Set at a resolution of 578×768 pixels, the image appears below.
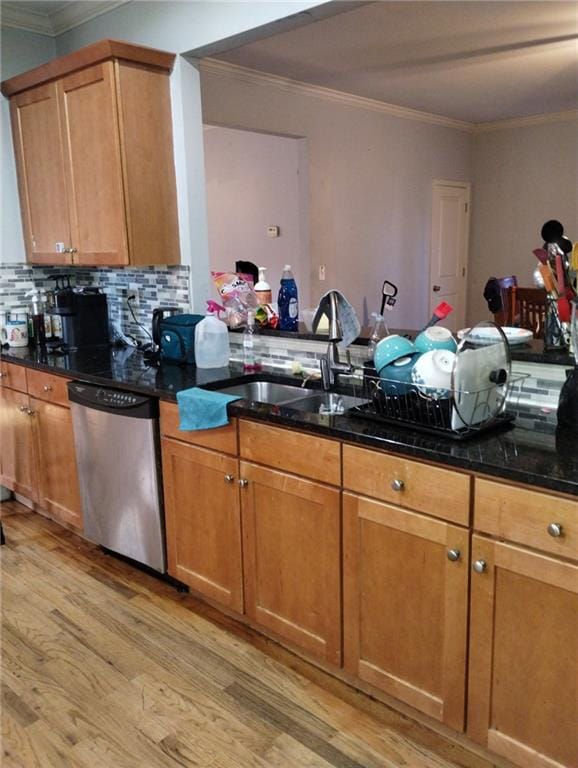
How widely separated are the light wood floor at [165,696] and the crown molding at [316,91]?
9.28 feet

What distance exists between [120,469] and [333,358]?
100 centimetres

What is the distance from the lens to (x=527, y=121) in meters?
6.36

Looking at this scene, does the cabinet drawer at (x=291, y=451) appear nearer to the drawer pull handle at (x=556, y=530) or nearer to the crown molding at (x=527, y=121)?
the drawer pull handle at (x=556, y=530)

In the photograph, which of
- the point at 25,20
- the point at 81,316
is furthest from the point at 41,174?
the point at 25,20

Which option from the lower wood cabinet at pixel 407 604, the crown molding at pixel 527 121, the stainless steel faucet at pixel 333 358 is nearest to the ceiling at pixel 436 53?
the crown molding at pixel 527 121

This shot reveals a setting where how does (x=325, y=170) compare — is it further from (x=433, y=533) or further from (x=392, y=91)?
(x=433, y=533)

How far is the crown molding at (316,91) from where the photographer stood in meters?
4.32

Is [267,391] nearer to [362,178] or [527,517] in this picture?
[527,517]

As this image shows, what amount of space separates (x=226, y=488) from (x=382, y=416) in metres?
0.66

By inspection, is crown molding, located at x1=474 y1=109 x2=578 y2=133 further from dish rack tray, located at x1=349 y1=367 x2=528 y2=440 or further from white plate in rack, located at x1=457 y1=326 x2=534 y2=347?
dish rack tray, located at x1=349 y1=367 x2=528 y2=440

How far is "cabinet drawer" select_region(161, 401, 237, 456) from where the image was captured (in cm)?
223

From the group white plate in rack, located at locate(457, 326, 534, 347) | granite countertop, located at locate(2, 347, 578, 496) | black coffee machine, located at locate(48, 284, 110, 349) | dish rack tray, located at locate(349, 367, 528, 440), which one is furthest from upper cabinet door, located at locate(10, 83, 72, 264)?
white plate in rack, located at locate(457, 326, 534, 347)

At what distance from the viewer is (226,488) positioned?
2.28 meters

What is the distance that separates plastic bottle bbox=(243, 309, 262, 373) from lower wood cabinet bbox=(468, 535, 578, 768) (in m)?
1.46
